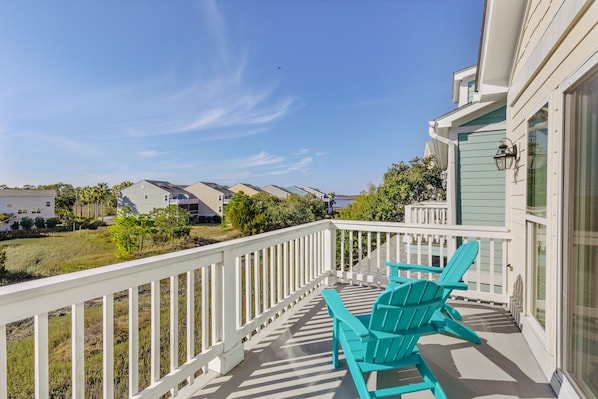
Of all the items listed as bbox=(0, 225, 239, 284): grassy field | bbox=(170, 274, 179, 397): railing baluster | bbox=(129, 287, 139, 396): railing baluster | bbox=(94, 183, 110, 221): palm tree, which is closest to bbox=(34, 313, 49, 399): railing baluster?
bbox=(129, 287, 139, 396): railing baluster

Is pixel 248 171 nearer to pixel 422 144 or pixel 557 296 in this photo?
pixel 422 144

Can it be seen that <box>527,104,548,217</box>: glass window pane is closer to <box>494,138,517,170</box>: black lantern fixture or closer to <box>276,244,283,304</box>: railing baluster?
<box>494,138,517,170</box>: black lantern fixture

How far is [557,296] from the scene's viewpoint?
1.93 metres

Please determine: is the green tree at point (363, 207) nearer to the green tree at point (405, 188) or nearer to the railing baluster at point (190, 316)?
the green tree at point (405, 188)

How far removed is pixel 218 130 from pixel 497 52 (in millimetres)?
29727

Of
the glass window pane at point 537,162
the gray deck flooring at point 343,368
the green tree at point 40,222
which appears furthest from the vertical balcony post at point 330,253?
the green tree at point 40,222

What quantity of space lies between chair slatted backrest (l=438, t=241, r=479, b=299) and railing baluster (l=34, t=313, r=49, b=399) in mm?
2638

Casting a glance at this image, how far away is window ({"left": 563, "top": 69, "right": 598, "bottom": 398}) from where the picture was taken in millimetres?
1550

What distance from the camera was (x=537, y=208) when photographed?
2.54m

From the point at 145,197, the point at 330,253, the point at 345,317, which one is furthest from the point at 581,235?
the point at 145,197

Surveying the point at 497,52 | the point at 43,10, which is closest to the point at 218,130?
the point at 43,10

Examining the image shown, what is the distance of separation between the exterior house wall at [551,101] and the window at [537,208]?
0.09 meters

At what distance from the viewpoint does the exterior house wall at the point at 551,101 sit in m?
1.73

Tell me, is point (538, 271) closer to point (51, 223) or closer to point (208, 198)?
point (51, 223)
